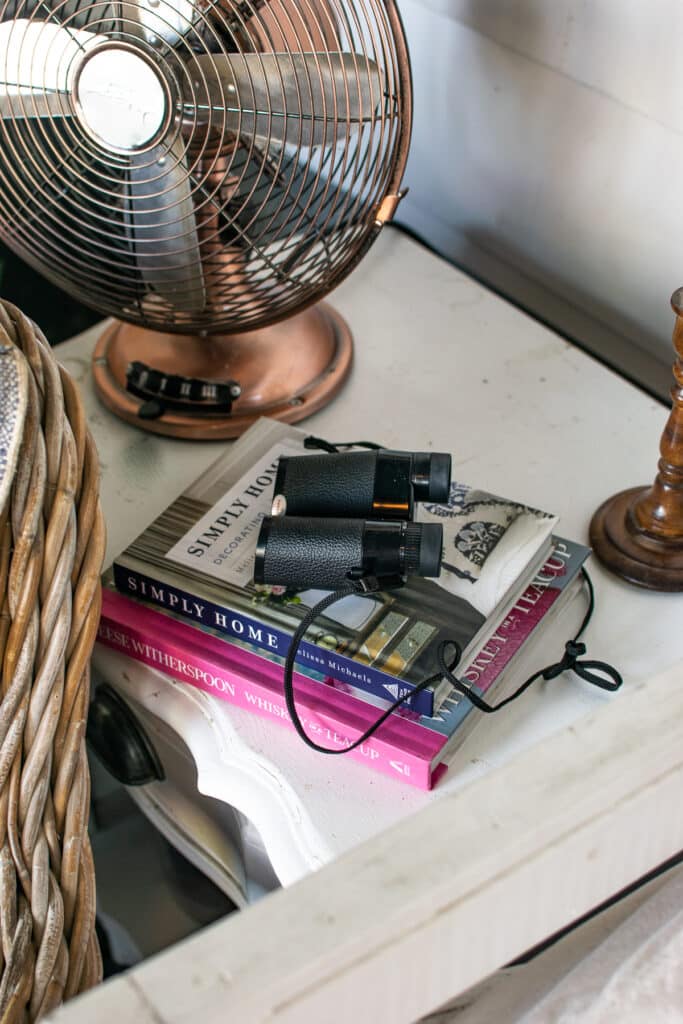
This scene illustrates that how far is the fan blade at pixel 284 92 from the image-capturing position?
0.77 metres

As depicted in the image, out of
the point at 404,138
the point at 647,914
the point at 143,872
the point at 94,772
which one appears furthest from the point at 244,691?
the point at 94,772

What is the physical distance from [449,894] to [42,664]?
325 millimetres

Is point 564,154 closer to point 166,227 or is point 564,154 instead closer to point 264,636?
point 166,227

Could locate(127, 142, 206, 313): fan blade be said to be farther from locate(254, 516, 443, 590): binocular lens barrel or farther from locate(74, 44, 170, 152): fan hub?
locate(254, 516, 443, 590): binocular lens barrel

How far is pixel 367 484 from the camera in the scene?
29.0 inches

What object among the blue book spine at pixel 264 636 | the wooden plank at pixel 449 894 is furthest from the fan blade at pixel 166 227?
the wooden plank at pixel 449 894

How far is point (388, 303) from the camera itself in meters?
1.10

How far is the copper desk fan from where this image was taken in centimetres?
77

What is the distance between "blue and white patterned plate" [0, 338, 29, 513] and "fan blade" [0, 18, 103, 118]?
0.88 ft

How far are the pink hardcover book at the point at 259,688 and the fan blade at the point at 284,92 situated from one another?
37 centimetres

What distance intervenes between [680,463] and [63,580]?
432 millimetres

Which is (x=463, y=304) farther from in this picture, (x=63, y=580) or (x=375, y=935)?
(x=375, y=935)

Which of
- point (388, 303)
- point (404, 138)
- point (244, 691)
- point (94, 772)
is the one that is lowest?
point (94, 772)

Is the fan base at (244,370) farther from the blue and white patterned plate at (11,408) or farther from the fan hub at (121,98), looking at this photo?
the blue and white patterned plate at (11,408)
